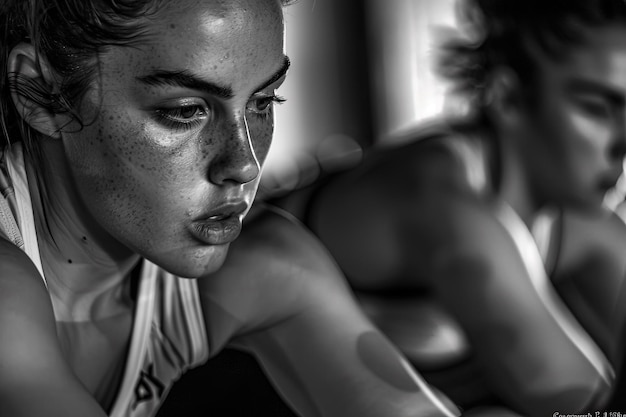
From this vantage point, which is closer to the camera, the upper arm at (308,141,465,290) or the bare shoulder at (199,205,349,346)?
the bare shoulder at (199,205,349,346)

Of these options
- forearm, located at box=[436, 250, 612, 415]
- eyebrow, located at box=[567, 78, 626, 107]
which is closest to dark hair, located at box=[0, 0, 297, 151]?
forearm, located at box=[436, 250, 612, 415]

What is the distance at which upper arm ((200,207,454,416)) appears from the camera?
67cm

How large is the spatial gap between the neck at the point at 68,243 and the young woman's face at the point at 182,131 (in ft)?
0.08

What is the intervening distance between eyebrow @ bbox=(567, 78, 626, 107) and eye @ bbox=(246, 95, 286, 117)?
60 centimetres

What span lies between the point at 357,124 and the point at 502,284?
1262 millimetres

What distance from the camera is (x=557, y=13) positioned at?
116 cm

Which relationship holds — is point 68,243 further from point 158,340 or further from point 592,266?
point 592,266

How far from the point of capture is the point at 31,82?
1.90 ft

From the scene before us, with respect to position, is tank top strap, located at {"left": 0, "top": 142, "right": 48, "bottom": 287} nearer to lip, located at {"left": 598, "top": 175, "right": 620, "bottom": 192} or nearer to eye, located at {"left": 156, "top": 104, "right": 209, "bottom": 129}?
eye, located at {"left": 156, "top": 104, "right": 209, "bottom": 129}

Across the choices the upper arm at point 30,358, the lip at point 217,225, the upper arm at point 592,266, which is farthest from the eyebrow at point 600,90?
the upper arm at point 30,358

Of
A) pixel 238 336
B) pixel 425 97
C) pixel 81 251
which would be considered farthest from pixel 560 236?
pixel 425 97

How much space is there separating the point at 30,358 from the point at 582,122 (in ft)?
2.62

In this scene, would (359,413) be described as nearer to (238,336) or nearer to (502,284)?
(238,336)

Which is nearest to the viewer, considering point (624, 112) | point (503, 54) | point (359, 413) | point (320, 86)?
point (359, 413)
